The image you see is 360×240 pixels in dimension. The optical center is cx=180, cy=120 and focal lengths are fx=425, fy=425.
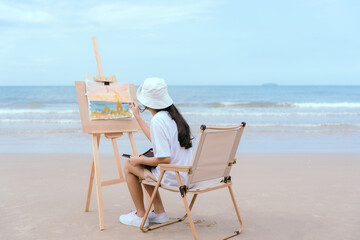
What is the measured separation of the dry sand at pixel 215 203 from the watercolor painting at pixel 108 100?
0.90m

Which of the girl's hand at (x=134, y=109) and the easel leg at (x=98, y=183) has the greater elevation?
the girl's hand at (x=134, y=109)

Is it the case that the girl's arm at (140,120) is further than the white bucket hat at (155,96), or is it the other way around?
the girl's arm at (140,120)

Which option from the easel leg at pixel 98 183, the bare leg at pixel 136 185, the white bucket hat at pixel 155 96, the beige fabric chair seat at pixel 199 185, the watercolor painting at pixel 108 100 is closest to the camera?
the beige fabric chair seat at pixel 199 185

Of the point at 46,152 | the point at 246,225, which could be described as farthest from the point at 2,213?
the point at 46,152

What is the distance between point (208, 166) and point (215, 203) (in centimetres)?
118

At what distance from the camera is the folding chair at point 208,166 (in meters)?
2.91

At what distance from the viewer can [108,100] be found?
375 centimetres

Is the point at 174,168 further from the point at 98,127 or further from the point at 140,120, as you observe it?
the point at 98,127

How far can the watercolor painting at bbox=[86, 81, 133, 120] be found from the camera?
366 centimetres

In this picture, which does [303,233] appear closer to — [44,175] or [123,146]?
[44,175]

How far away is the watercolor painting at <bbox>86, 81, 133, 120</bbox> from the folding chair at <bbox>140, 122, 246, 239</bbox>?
0.77 metres

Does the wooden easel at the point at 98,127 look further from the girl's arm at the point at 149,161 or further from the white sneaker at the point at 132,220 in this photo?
the girl's arm at the point at 149,161

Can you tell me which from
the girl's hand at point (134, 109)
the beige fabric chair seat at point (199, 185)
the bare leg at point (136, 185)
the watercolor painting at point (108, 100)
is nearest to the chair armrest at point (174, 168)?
the beige fabric chair seat at point (199, 185)

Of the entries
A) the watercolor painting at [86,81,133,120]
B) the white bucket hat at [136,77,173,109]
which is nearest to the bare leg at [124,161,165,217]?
the white bucket hat at [136,77,173,109]
